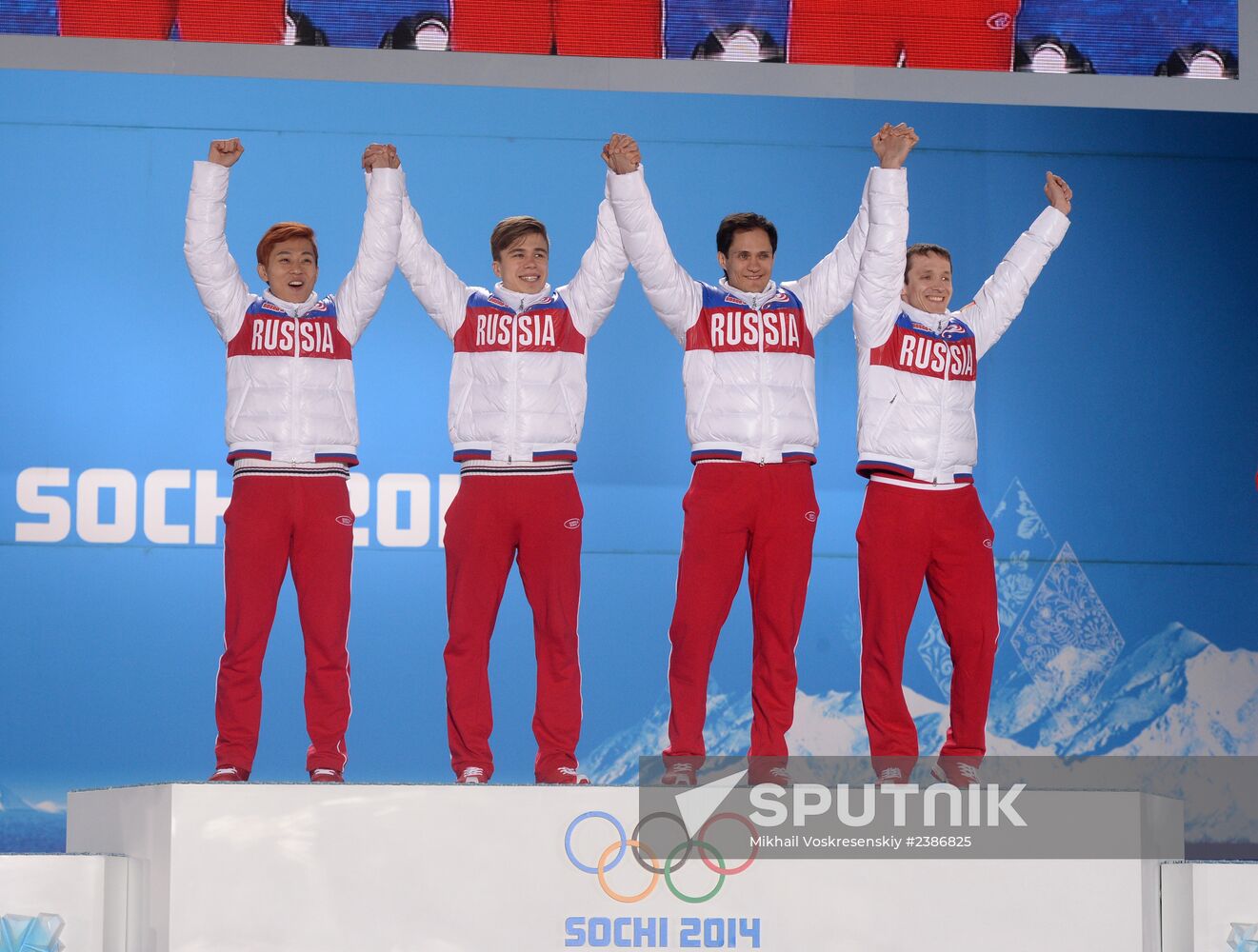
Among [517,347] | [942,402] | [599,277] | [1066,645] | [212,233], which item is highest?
[212,233]

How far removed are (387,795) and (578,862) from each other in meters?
0.48

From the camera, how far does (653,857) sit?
12.3 ft

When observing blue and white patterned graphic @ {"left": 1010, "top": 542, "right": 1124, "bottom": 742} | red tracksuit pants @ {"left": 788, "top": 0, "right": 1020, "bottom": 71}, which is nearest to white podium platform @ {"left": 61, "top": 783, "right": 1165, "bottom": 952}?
blue and white patterned graphic @ {"left": 1010, "top": 542, "right": 1124, "bottom": 742}

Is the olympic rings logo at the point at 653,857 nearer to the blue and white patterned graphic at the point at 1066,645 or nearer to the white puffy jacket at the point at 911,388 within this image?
the white puffy jacket at the point at 911,388

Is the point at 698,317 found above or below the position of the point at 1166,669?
above

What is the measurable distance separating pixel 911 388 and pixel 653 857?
1.55m

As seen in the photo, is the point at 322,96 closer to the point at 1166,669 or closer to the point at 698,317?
the point at 698,317

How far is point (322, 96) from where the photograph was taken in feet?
20.5

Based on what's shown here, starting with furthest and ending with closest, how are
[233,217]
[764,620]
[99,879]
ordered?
[233,217]
[764,620]
[99,879]

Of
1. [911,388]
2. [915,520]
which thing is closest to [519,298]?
[911,388]

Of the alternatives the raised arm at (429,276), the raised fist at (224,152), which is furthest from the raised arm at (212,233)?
the raised arm at (429,276)

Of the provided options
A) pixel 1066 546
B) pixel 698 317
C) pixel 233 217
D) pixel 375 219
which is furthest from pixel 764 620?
pixel 233 217

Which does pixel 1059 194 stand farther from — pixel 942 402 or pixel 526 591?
pixel 526 591

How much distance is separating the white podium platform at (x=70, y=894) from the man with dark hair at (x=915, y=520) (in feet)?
6.63
